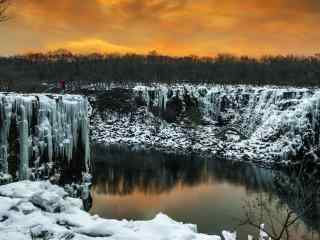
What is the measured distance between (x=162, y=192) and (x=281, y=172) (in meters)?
11.2

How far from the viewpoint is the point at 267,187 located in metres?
28.7

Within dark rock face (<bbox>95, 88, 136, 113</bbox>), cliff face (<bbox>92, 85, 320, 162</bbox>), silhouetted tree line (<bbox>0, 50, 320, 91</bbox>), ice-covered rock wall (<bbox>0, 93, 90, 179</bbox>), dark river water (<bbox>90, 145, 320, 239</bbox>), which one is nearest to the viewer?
ice-covered rock wall (<bbox>0, 93, 90, 179</bbox>)

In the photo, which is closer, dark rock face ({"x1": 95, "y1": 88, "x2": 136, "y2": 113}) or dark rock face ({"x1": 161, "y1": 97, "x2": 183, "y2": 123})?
dark rock face ({"x1": 161, "y1": 97, "x2": 183, "y2": 123})

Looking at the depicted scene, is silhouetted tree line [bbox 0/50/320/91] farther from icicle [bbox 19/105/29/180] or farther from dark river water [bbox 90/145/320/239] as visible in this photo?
icicle [bbox 19/105/29/180]

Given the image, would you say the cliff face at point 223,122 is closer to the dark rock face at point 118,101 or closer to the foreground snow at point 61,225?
the dark rock face at point 118,101

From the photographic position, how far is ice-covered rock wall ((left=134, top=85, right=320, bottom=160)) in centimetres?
3941

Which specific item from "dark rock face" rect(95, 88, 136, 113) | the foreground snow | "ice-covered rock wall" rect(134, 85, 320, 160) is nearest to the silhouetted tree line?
"dark rock face" rect(95, 88, 136, 113)

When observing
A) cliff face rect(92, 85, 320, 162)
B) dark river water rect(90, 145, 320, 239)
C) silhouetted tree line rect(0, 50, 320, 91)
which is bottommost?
dark river water rect(90, 145, 320, 239)

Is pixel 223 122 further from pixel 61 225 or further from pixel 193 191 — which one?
pixel 61 225

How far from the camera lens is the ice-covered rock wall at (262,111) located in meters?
39.4

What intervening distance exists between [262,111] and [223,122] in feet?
19.8

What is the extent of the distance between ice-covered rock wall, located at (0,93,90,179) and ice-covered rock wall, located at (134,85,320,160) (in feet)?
78.9

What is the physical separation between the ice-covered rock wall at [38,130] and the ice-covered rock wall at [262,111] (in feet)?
78.9

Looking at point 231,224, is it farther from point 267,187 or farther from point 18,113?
point 18,113
